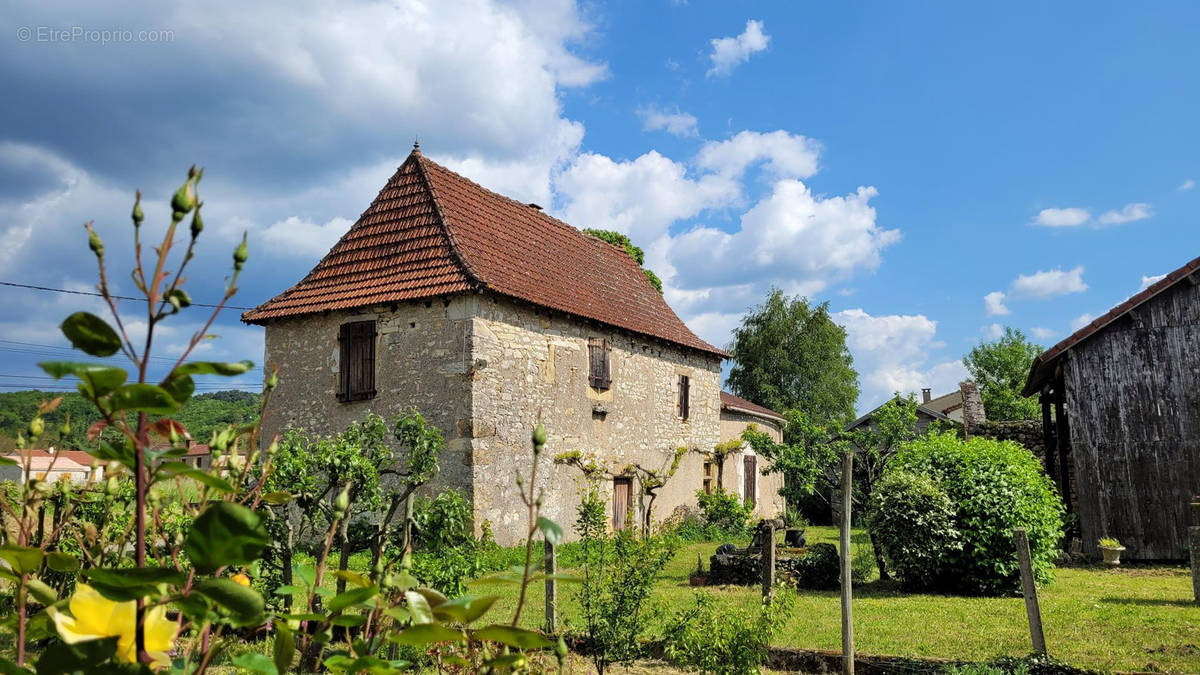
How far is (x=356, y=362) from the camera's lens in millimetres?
14547

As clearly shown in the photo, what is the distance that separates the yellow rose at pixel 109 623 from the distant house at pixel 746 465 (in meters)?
20.8

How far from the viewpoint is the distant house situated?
22.9 m

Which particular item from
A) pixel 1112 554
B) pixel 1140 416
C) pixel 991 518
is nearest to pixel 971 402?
pixel 1140 416

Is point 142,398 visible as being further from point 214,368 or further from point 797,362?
point 797,362

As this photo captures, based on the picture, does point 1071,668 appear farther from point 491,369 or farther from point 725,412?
point 725,412

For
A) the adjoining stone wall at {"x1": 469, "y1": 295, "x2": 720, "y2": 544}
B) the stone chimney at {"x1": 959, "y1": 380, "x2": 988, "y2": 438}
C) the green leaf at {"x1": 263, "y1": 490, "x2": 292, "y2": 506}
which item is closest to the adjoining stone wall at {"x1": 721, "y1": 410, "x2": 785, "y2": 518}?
the adjoining stone wall at {"x1": 469, "y1": 295, "x2": 720, "y2": 544}

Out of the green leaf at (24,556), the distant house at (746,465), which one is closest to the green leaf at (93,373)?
the green leaf at (24,556)

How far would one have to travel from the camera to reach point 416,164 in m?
16.4

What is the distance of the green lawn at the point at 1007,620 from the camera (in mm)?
7250

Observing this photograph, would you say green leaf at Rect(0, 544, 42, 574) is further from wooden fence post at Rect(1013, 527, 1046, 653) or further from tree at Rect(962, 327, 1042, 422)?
tree at Rect(962, 327, 1042, 422)

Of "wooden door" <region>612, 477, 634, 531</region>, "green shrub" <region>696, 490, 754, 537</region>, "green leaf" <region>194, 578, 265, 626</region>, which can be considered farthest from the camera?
"green shrub" <region>696, 490, 754, 537</region>

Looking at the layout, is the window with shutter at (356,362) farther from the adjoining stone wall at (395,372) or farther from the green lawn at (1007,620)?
the green lawn at (1007,620)

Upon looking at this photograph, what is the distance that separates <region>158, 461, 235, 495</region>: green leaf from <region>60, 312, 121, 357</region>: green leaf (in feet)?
0.49

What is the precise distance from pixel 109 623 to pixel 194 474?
240 mm
